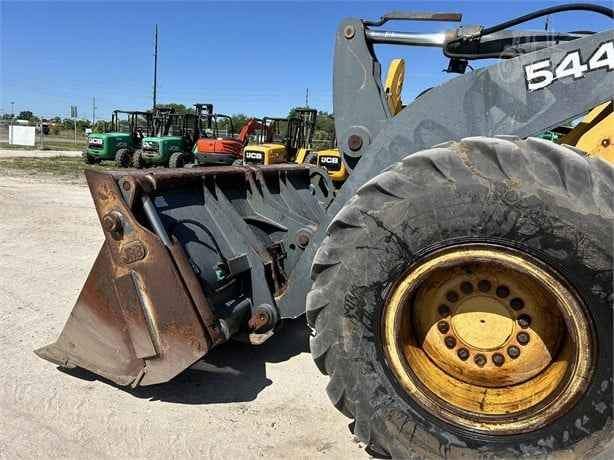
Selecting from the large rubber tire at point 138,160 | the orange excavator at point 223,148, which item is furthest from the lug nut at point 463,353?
the large rubber tire at point 138,160

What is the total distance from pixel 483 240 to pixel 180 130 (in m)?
21.1

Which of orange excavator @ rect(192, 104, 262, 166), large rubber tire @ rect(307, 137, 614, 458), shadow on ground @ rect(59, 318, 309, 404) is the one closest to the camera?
large rubber tire @ rect(307, 137, 614, 458)

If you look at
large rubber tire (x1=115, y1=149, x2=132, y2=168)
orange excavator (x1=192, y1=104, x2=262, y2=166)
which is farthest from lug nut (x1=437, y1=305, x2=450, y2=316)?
large rubber tire (x1=115, y1=149, x2=132, y2=168)

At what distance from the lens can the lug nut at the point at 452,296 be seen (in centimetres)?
242

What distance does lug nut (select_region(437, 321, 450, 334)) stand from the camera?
96.0 inches

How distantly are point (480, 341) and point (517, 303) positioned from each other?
244 millimetres

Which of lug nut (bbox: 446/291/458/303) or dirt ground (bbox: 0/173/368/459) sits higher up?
lug nut (bbox: 446/291/458/303)

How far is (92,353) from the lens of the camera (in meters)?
3.14

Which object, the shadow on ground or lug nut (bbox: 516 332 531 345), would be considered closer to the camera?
lug nut (bbox: 516 332 531 345)

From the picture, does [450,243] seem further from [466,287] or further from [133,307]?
[133,307]

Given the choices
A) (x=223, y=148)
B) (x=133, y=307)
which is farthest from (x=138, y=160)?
(x=133, y=307)

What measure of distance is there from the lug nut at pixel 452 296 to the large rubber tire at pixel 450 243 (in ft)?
1.12

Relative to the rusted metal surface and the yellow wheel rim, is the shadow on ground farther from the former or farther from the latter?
the yellow wheel rim

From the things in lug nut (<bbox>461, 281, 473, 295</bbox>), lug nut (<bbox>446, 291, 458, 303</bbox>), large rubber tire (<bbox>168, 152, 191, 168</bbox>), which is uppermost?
lug nut (<bbox>461, 281, 473, 295</bbox>)
